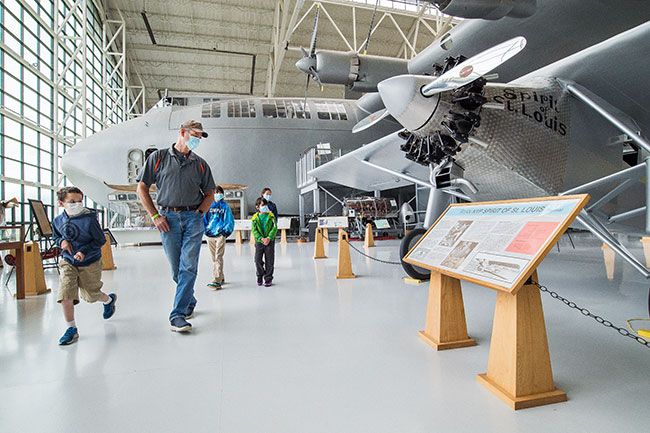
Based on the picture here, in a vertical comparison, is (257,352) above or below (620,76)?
below

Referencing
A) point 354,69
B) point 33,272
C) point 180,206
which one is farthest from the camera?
point 354,69

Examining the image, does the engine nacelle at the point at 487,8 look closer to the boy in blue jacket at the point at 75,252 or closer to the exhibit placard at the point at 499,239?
the exhibit placard at the point at 499,239

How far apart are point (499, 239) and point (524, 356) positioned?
0.63 meters

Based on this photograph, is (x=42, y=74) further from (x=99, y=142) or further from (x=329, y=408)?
(x=329, y=408)

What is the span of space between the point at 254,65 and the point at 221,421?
28.5 metres

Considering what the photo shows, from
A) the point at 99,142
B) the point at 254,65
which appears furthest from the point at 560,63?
the point at 254,65

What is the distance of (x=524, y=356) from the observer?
1.77m

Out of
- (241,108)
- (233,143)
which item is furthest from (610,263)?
(241,108)

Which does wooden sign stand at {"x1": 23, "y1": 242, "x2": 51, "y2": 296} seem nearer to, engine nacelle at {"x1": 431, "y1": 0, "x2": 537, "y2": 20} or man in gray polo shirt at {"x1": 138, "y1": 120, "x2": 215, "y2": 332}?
man in gray polo shirt at {"x1": 138, "y1": 120, "x2": 215, "y2": 332}

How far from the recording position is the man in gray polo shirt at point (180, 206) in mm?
3125

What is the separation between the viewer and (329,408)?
1.73 meters

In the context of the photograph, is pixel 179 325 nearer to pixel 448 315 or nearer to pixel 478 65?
pixel 448 315

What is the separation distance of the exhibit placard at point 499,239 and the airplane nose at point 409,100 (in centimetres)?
123

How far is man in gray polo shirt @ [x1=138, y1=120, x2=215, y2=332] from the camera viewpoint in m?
3.12
